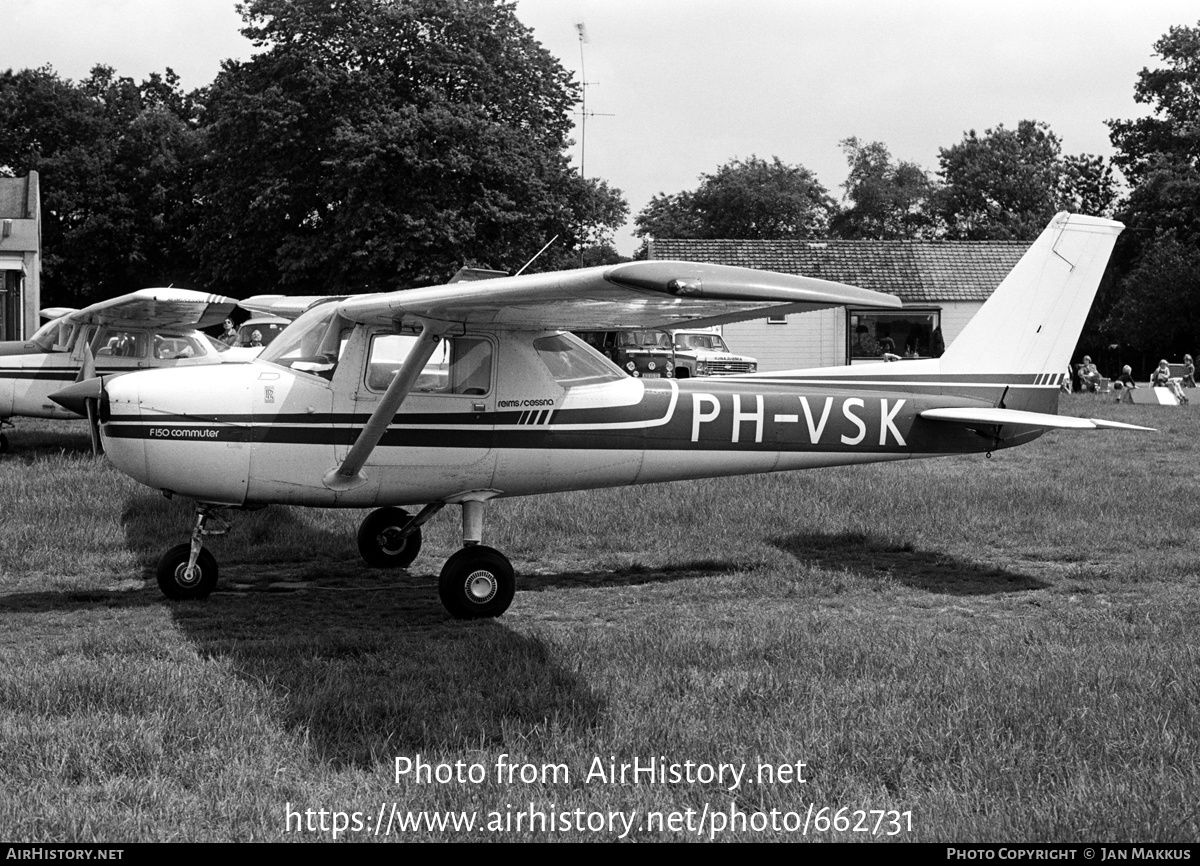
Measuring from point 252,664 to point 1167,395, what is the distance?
25.5 metres

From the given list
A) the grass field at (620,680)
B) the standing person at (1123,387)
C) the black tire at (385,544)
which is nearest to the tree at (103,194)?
the standing person at (1123,387)

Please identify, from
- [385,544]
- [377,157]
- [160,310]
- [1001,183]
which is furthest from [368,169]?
[1001,183]

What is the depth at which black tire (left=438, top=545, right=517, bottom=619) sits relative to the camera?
734 cm

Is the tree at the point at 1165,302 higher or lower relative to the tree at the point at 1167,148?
lower

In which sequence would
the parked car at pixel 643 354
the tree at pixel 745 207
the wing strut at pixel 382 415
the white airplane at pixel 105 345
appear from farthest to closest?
the tree at pixel 745 207 → the parked car at pixel 643 354 → the white airplane at pixel 105 345 → the wing strut at pixel 382 415

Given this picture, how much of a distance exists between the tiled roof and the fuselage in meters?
27.3

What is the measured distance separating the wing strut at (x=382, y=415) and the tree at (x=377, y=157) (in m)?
30.5

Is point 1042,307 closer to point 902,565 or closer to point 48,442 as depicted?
point 902,565

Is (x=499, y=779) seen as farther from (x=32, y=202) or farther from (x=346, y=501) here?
(x=32, y=202)

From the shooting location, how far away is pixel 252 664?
19.4ft

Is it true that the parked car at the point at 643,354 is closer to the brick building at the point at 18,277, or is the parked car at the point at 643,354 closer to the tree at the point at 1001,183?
the brick building at the point at 18,277

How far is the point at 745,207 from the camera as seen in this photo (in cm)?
8131

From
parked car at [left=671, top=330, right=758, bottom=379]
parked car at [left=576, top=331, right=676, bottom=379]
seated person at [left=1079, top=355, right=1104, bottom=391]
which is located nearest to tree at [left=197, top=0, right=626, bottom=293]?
parked car at [left=576, top=331, right=676, bottom=379]

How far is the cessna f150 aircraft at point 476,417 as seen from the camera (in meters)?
7.23
